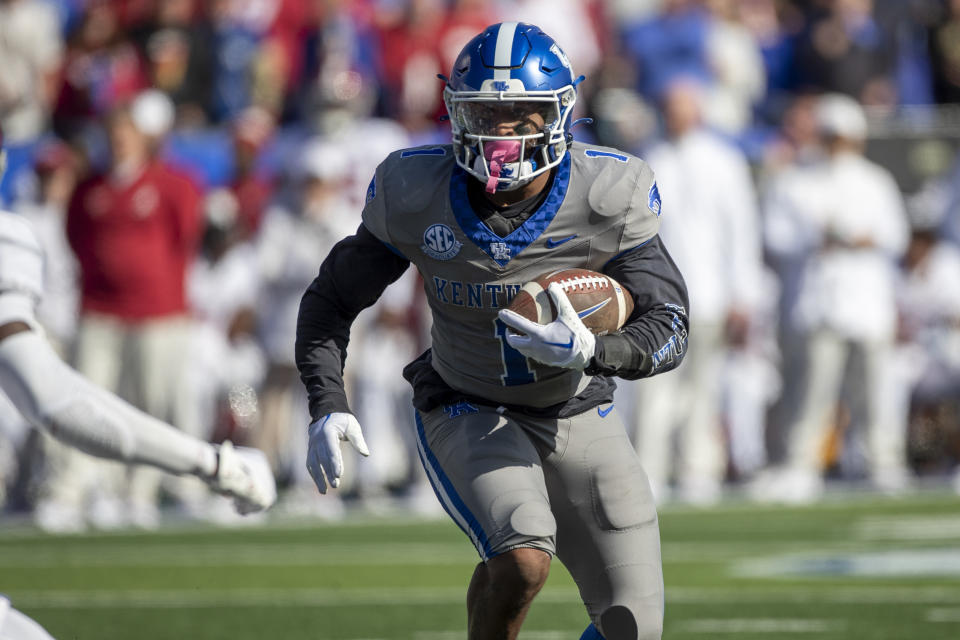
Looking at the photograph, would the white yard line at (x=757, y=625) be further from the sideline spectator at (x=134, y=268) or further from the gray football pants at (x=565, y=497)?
the sideline spectator at (x=134, y=268)

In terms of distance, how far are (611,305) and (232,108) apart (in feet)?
28.9

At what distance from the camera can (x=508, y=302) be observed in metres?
4.09

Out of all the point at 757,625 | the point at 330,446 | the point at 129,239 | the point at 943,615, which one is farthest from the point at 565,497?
the point at 129,239

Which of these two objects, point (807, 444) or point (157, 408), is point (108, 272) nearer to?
point (157, 408)

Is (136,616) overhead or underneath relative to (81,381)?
underneath

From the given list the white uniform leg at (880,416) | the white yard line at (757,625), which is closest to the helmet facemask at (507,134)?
the white yard line at (757,625)

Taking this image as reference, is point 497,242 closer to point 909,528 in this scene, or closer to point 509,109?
point 509,109

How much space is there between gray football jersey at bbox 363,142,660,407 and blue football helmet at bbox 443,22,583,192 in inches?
4.0

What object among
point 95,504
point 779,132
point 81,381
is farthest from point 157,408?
point 81,381

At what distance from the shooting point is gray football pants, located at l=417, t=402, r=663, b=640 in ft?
12.8

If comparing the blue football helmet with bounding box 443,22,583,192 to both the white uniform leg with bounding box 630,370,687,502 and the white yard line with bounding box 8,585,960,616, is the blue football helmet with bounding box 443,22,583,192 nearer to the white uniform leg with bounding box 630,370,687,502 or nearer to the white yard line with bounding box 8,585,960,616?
the white yard line with bounding box 8,585,960,616

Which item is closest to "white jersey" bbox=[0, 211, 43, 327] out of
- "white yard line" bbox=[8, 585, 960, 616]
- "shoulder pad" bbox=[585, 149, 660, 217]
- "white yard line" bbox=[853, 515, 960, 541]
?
"shoulder pad" bbox=[585, 149, 660, 217]

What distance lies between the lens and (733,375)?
36.4ft

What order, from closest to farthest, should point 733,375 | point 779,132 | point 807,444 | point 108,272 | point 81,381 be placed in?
1. point 81,381
2. point 108,272
3. point 807,444
4. point 733,375
5. point 779,132
